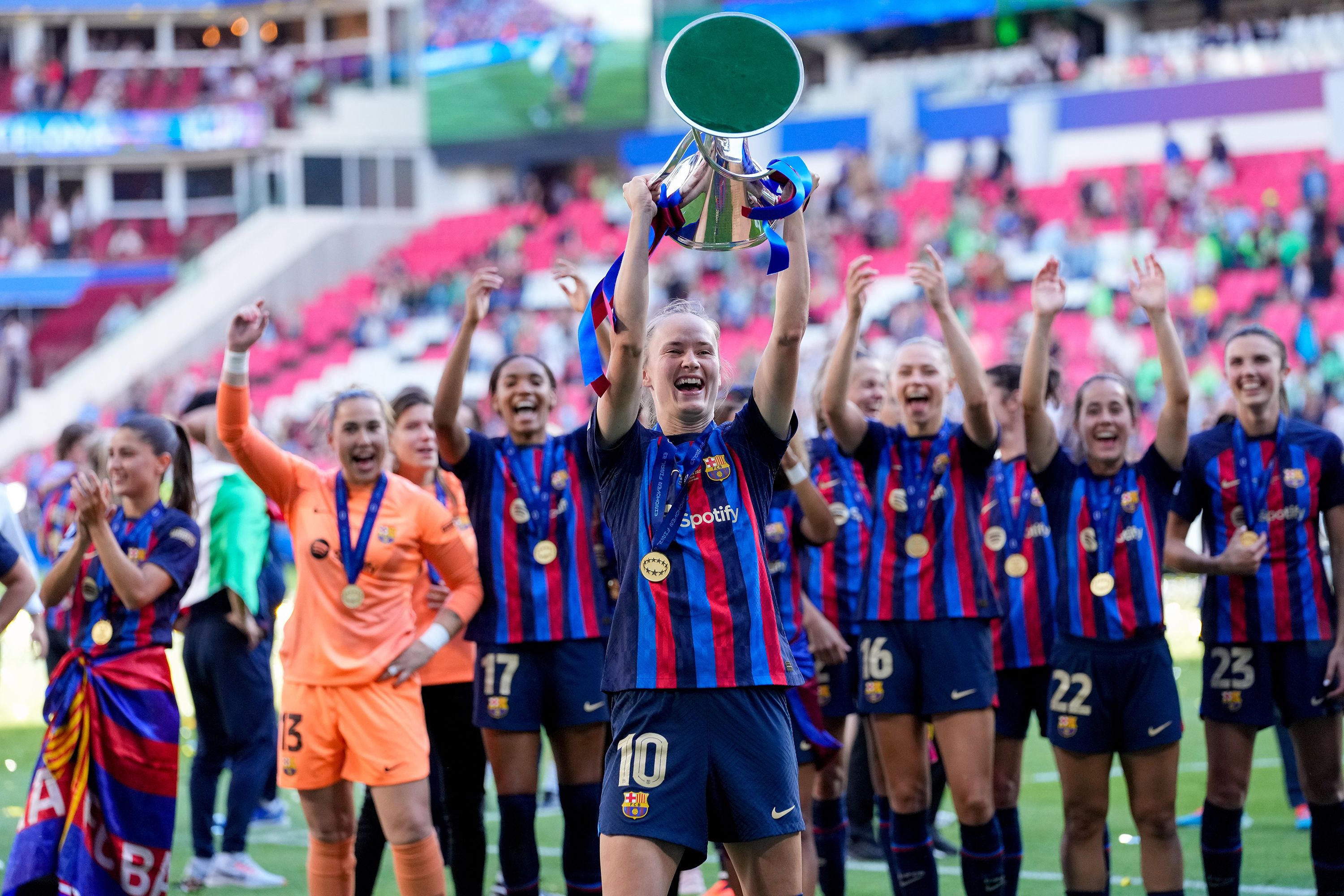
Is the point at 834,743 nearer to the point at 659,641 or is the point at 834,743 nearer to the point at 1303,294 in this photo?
the point at 659,641

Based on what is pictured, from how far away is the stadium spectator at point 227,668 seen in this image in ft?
22.0

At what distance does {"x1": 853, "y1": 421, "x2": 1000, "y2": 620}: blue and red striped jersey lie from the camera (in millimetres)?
5410

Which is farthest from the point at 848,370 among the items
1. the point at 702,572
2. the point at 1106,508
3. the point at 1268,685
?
the point at 1268,685

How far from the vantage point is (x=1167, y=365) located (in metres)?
5.20

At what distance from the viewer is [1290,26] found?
24.2 metres

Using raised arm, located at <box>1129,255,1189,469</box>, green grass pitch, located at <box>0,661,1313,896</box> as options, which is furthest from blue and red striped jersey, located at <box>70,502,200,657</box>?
raised arm, located at <box>1129,255,1189,469</box>

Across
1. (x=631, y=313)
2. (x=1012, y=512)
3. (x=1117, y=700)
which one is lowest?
(x=1117, y=700)

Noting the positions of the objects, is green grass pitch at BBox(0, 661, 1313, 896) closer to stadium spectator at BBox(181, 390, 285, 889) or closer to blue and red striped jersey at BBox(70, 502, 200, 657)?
stadium spectator at BBox(181, 390, 285, 889)

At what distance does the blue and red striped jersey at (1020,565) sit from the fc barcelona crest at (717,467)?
2.46 meters

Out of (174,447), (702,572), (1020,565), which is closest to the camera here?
(702,572)

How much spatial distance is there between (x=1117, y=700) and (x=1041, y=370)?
1.13 metres

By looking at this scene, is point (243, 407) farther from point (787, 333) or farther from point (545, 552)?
point (787, 333)

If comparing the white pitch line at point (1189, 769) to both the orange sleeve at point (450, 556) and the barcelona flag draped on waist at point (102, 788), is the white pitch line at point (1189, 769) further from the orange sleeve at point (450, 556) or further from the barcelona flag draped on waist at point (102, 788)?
the barcelona flag draped on waist at point (102, 788)

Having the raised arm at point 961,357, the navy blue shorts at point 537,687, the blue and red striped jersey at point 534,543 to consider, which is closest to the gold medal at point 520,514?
the blue and red striped jersey at point 534,543
